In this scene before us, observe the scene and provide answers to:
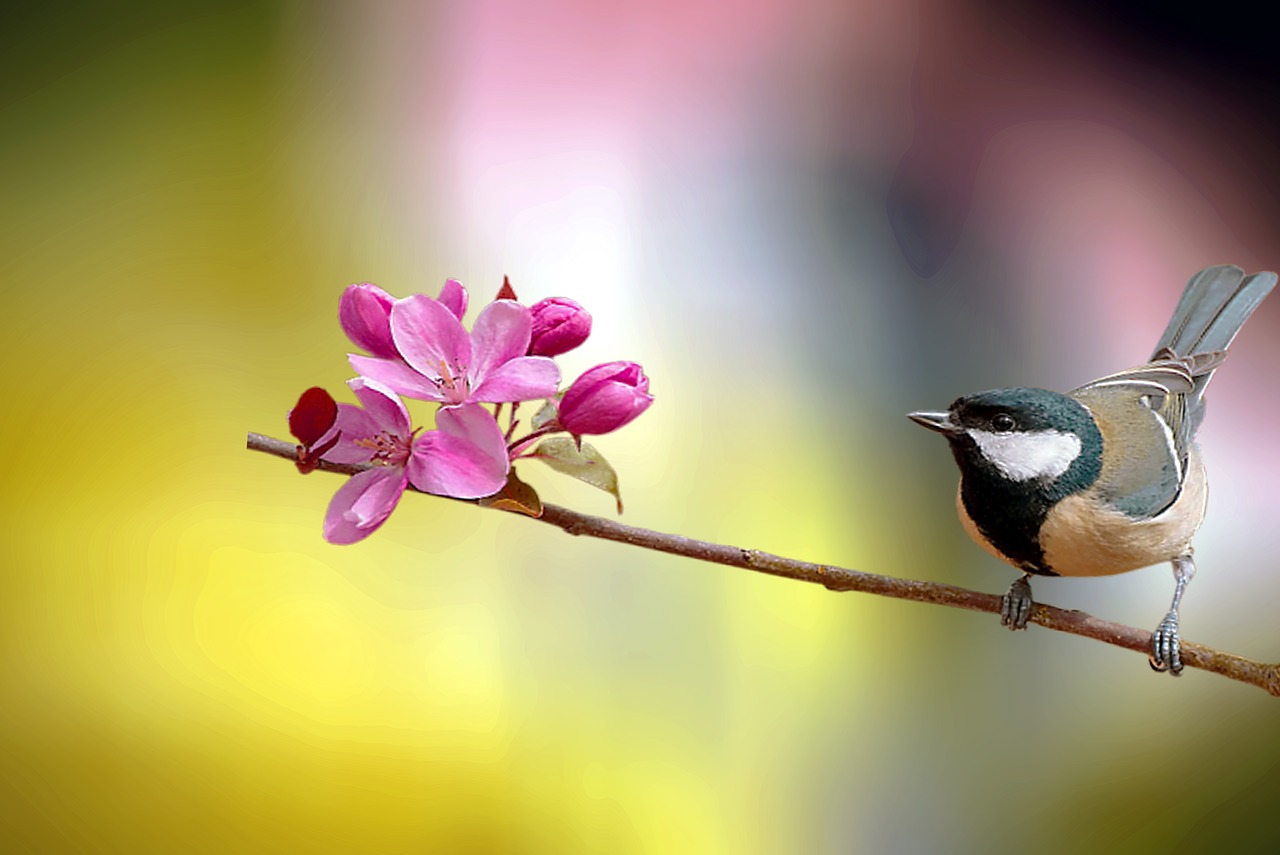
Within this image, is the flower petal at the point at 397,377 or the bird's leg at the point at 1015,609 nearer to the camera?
the flower petal at the point at 397,377

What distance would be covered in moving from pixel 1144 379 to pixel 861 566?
479mm

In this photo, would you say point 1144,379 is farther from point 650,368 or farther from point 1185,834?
point 1185,834

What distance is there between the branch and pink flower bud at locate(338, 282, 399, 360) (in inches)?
1.8

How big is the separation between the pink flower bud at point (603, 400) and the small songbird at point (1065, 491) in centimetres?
16

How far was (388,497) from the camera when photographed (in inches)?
14.9

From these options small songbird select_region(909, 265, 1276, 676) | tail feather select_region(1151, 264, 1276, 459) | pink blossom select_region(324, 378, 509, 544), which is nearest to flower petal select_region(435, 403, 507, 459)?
pink blossom select_region(324, 378, 509, 544)

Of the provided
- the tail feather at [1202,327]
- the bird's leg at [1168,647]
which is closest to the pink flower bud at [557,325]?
the bird's leg at [1168,647]

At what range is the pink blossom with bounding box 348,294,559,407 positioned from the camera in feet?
1.22

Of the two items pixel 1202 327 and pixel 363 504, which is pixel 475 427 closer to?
pixel 363 504

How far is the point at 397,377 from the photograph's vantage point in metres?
0.38

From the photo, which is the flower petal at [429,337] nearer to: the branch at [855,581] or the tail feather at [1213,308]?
the branch at [855,581]

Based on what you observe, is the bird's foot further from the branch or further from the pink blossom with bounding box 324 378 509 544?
the pink blossom with bounding box 324 378 509 544

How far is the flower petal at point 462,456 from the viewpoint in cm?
36

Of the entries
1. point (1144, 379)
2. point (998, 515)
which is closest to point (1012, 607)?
point (998, 515)
